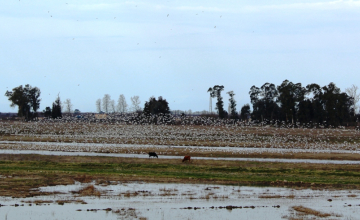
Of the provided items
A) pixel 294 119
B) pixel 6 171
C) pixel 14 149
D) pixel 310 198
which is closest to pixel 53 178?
pixel 6 171

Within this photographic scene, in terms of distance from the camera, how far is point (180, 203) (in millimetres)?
21875

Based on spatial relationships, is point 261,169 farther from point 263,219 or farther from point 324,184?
point 263,219

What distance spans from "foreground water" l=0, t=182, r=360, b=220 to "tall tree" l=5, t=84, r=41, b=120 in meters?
112

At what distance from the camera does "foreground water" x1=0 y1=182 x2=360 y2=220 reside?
19.6 metres

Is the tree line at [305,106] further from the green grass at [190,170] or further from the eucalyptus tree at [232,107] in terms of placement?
the green grass at [190,170]

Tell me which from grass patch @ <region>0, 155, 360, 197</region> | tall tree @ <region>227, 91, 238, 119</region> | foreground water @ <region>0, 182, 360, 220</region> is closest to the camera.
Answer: foreground water @ <region>0, 182, 360, 220</region>

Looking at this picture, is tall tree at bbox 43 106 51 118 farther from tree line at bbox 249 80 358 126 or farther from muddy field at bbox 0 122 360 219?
muddy field at bbox 0 122 360 219

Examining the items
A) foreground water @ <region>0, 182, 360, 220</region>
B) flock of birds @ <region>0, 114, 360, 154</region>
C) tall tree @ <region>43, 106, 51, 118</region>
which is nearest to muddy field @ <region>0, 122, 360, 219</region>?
foreground water @ <region>0, 182, 360, 220</region>

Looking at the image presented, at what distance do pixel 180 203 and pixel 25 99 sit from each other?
119 m

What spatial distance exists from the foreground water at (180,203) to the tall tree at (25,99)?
112 meters

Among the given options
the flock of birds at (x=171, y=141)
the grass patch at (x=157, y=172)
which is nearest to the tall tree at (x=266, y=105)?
the flock of birds at (x=171, y=141)

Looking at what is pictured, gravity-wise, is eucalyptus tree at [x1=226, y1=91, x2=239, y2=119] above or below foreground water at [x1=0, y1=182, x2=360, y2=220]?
above

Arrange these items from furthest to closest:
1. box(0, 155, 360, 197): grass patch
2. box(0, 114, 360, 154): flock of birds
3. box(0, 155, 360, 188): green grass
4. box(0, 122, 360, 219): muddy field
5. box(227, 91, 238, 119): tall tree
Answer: box(227, 91, 238, 119): tall tree
box(0, 114, 360, 154): flock of birds
box(0, 155, 360, 188): green grass
box(0, 155, 360, 197): grass patch
box(0, 122, 360, 219): muddy field

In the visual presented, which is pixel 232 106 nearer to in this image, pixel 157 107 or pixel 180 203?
pixel 157 107
